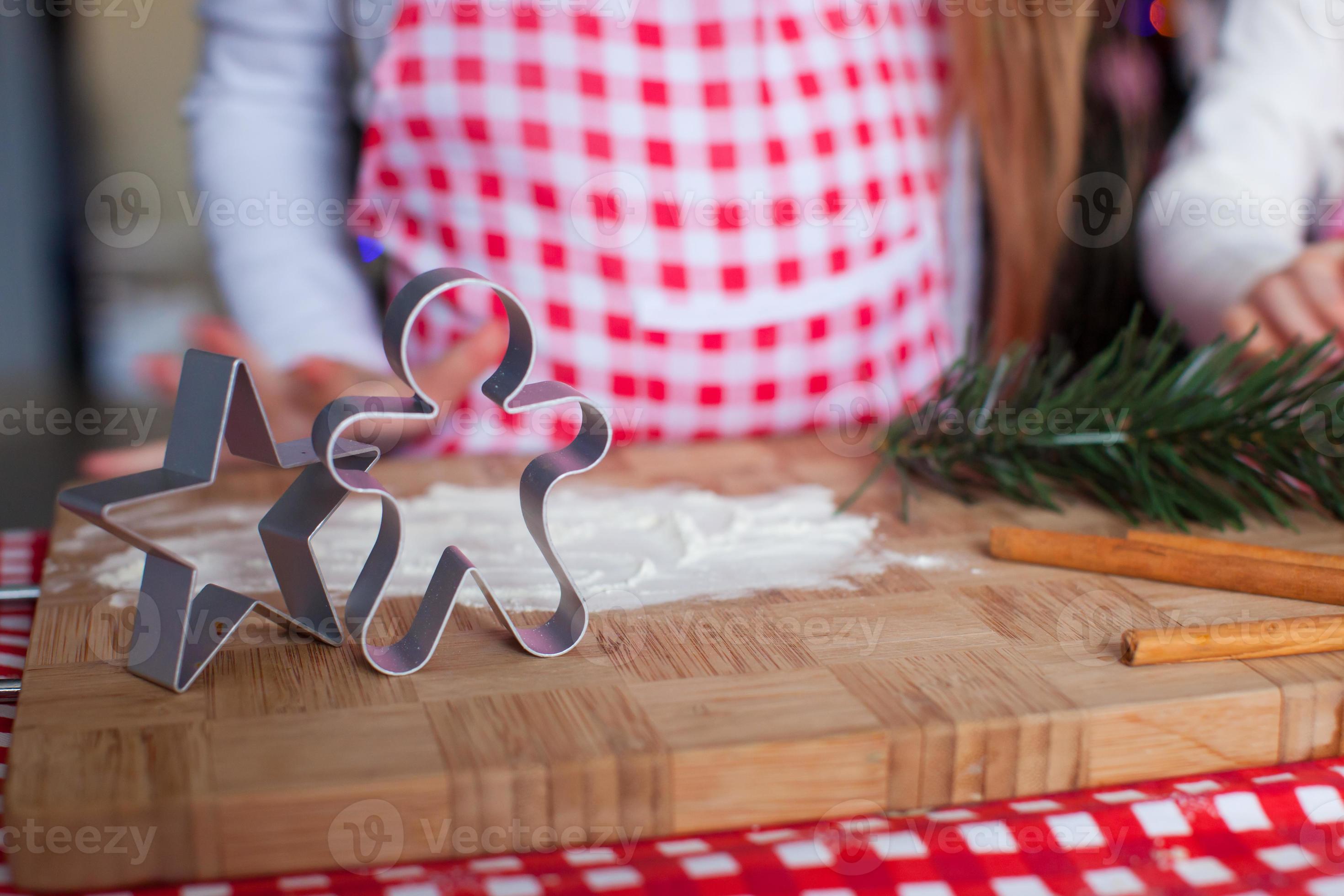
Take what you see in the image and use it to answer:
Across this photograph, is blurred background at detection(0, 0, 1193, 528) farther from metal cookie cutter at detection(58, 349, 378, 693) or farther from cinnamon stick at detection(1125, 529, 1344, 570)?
cinnamon stick at detection(1125, 529, 1344, 570)

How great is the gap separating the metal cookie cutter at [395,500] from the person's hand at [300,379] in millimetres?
356

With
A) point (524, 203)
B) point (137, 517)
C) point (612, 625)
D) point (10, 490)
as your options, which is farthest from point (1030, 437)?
point (10, 490)

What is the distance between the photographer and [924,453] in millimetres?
684

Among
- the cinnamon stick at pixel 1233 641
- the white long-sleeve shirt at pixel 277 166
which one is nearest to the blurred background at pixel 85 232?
the white long-sleeve shirt at pixel 277 166

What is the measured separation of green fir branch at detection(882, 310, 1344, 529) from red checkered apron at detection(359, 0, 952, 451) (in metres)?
0.22

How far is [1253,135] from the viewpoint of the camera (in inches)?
38.5

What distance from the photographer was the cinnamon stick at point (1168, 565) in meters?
0.50

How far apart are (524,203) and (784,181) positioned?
211mm

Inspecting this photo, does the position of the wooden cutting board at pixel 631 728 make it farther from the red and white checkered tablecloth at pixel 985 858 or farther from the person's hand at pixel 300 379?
the person's hand at pixel 300 379

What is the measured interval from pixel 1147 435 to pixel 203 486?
1.67ft

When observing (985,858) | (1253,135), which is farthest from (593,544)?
(1253,135)

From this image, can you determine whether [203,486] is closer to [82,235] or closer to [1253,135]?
[1253,135]

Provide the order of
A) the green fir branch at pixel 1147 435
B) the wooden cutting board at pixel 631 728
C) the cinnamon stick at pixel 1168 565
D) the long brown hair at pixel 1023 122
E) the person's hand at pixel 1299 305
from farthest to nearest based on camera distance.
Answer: the long brown hair at pixel 1023 122 < the person's hand at pixel 1299 305 < the green fir branch at pixel 1147 435 < the cinnamon stick at pixel 1168 565 < the wooden cutting board at pixel 631 728

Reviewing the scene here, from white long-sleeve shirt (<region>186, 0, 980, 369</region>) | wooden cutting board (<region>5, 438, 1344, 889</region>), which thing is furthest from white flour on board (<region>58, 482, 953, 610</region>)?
white long-sleeve shirt (<region>186, 0, 980, 369</region>)
